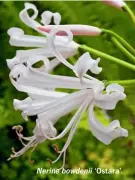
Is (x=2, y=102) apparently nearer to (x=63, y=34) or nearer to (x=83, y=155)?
(x=83, y=155)

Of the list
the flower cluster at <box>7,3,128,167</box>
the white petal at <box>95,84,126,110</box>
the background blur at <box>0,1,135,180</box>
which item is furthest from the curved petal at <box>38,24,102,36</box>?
the background blur at <box>0,1,135,180</box>

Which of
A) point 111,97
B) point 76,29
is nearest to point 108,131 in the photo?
point 111,97

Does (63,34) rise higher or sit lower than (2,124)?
higher

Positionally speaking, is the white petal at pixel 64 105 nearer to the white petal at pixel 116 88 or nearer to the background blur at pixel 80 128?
the white petal at pixel 116 88

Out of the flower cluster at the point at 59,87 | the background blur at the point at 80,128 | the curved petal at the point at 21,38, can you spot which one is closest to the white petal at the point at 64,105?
the flower cluster at the point at 59,87

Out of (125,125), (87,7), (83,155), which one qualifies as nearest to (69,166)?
(83,155)

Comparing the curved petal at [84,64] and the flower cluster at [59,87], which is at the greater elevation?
the curved petal at [84,64]

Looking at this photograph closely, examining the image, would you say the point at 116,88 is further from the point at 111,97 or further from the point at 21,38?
the point at 21,38

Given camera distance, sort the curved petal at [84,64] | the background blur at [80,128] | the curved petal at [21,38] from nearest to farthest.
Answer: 1. the curved petal at [84,64]
2. the curved petal at [21,38]
3. the background blur at [80,128]
